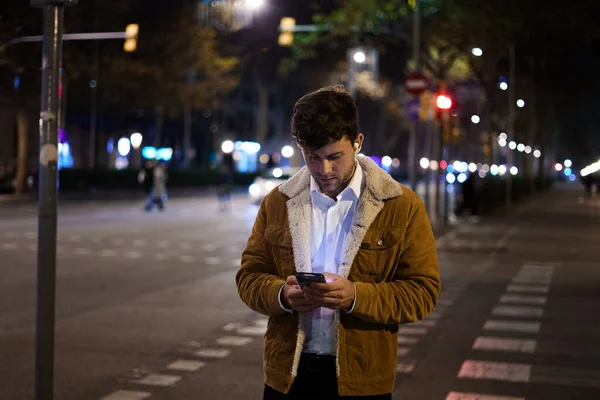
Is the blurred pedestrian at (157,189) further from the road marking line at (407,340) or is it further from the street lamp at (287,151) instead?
the street lamp at (287,151)

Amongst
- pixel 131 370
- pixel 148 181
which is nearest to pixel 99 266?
pixel 131 370

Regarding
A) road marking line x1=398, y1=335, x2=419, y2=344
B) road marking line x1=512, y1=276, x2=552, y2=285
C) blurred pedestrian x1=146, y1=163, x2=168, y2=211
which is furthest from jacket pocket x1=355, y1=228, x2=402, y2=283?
blurred pedestrian x1=146, y1=163, x2=168, y2=211

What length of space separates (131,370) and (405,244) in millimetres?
5090

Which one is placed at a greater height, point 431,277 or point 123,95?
point 123,95

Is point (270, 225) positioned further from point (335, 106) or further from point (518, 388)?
point (518, 388)

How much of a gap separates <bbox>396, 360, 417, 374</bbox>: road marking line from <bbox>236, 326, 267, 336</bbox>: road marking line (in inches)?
69.0

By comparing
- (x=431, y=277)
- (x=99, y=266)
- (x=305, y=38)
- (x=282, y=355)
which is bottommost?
(x=99, y=266)

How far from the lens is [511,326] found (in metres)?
10.9

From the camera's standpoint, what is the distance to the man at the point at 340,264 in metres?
3.51

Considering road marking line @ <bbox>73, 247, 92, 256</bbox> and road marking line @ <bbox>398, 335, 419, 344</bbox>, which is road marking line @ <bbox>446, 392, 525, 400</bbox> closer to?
road marking line @ <bbox>398, 335, 419, 344</bbox>

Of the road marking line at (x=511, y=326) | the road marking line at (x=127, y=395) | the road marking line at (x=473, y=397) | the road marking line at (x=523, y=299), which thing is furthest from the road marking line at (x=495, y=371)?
the road marking line at (x=523, y=299)

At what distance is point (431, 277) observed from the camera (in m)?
3.68

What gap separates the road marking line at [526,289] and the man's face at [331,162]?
10.9m

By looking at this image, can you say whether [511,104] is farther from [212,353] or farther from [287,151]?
[287,151]
